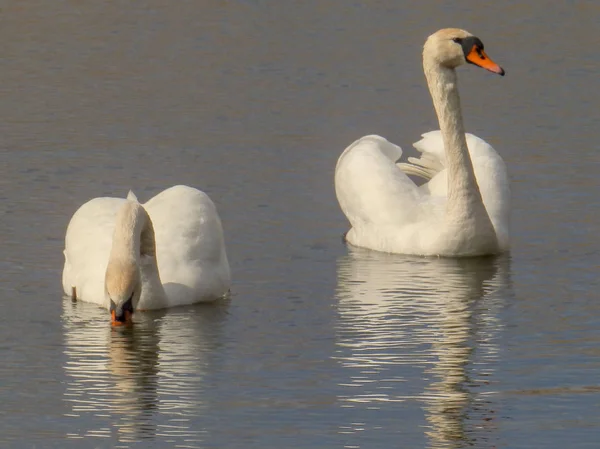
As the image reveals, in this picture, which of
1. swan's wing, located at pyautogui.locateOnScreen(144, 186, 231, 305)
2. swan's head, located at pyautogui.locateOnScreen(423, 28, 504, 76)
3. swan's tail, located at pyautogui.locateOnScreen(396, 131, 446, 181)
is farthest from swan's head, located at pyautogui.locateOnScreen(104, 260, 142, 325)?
swan's tail, located at pyautogui.locateOnScreen(396, 131, 446, 181)

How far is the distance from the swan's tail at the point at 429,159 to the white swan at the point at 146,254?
10.4 ft

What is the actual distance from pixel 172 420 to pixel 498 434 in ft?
5.32

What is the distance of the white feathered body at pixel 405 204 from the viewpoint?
1405cm

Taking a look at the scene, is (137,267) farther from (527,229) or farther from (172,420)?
(527,229)

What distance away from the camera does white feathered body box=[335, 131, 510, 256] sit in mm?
14055

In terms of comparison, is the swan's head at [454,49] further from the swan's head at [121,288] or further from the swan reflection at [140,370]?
the swan's head at [121,288]

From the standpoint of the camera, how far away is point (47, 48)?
23.7 meters

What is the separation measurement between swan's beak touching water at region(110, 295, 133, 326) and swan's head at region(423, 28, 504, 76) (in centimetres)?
390

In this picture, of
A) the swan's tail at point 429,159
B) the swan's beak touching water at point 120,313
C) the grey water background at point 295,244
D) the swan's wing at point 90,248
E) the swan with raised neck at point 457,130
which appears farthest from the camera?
the swan's tail at point 429,159

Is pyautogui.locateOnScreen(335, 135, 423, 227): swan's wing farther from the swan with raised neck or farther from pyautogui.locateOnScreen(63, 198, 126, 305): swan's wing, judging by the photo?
pyautogui.locateOnScreen(63, 198, 126, 305): swan's wing

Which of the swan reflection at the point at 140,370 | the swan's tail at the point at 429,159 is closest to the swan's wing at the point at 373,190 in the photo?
the swan's tail at the point at 429,159

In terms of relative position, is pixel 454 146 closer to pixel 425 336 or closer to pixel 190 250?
pixel 190 250

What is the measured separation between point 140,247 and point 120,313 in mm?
646

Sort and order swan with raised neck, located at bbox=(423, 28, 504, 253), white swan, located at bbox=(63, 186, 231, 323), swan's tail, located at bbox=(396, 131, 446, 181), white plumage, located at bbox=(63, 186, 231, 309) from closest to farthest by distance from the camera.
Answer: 1. white swan, located at bbox=(63, 186, 231, 323)
2. white plumage, located at bbox=(63, 186, 231, 309)
3. swan with raised neck, located at bbox=(423, 28, 504, 253)
4. swan's tail, located at bbox=(396, 131, 446, 181)
